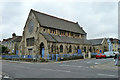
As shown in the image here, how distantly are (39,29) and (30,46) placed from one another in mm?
6820

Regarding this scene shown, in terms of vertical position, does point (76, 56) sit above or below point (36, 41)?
below

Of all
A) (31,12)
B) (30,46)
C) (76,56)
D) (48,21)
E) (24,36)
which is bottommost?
(76,56)

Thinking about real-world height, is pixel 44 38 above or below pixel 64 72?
above

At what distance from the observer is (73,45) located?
1676 inches

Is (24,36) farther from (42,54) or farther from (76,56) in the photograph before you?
(76,56)

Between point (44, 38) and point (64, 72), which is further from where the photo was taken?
point (44, 38)

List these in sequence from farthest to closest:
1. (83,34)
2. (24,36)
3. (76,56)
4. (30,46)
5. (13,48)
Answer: (13,48) < (83,34) < (24,36) < (30,46) < (76,56)

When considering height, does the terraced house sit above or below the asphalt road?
above

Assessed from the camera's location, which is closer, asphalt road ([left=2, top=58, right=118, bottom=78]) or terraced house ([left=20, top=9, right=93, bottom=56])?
asphalt road ([left=2, top=58, right=118, bottom=78])

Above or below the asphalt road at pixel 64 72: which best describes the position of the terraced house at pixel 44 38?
above

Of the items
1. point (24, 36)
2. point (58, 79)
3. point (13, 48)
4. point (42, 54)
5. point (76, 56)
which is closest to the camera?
point (58, 79)

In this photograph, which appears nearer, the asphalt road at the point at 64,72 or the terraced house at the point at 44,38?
the asphalt road at the point at 64,72

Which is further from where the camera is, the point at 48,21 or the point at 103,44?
the point at 103,44

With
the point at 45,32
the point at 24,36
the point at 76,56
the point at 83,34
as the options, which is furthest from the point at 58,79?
the point at 83,34
